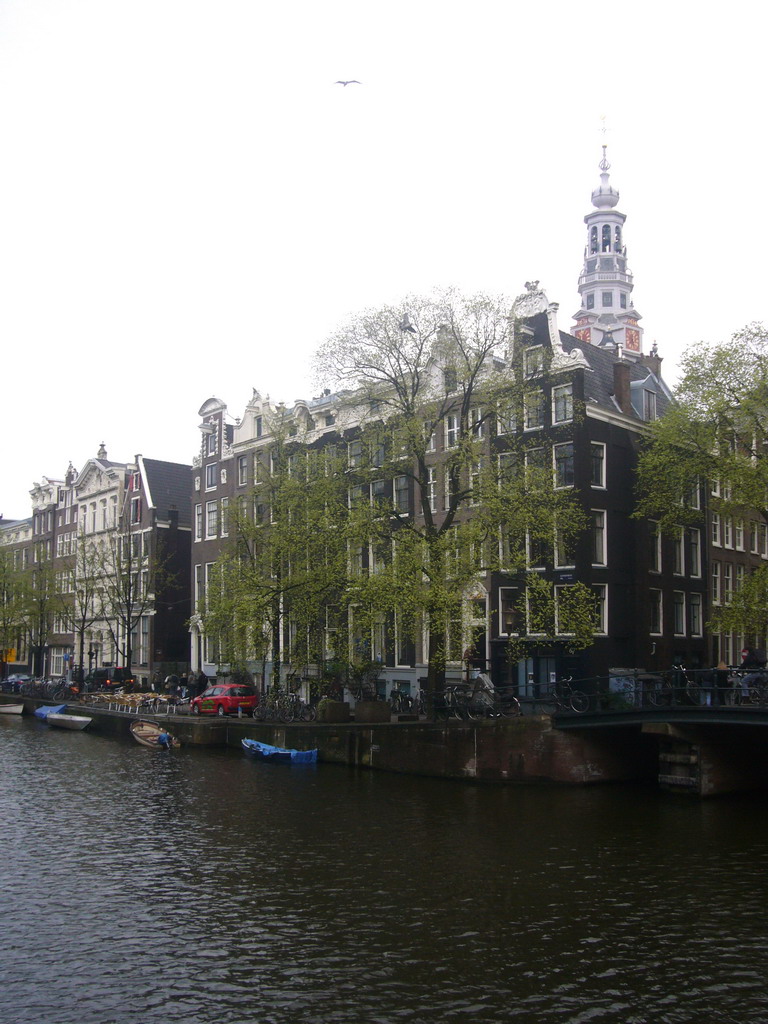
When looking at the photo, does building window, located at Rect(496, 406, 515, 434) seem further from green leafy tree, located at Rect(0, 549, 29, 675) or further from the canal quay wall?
green leafy tree, located at Rect(0, 549, 29, 675)

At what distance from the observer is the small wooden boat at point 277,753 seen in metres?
42.7

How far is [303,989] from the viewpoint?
16.0 m

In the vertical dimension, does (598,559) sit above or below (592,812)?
above

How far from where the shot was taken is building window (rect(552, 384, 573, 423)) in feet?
148

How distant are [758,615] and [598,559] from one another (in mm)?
9074

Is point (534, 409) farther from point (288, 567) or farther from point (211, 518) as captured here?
point (211, 518)

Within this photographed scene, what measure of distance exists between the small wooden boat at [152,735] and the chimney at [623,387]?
26216 millimetres

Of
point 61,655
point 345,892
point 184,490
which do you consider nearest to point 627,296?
point 184,490

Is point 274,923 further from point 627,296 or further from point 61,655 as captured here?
point 627,296

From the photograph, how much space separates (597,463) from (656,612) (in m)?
8.34

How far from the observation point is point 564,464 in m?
45.8

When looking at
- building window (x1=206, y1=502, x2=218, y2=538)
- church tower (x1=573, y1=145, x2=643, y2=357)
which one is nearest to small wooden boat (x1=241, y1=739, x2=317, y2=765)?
building window (x1=206, y1=502, x2=218, y2=538)

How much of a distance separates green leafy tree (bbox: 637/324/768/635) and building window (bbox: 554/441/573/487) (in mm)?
3607

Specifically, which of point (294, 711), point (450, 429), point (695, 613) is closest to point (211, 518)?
point (450, 429)
